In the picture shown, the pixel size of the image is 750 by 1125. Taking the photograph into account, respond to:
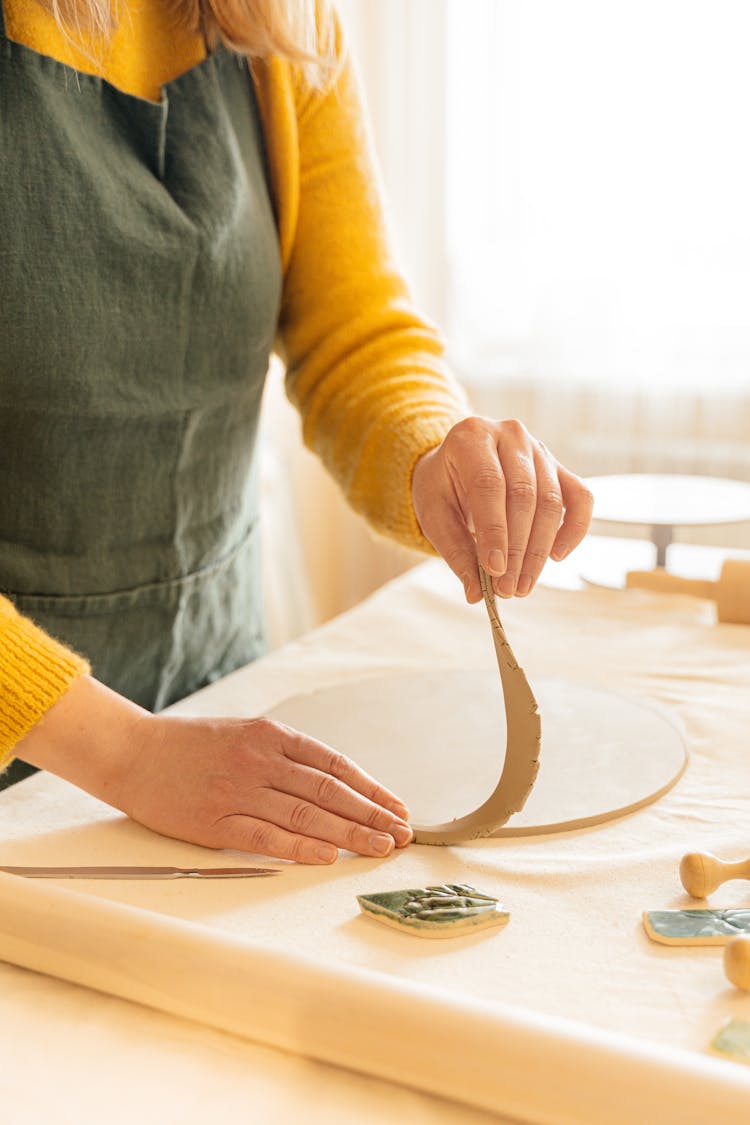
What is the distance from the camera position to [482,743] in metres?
0.79

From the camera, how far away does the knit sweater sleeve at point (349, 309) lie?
998 millimetres

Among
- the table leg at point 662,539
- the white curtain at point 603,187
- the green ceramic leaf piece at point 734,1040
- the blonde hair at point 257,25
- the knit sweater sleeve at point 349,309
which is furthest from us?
the white curtain at point 603,187

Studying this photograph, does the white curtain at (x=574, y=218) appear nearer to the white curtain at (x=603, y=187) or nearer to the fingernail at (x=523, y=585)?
the white curtain at (x=603, y=187)

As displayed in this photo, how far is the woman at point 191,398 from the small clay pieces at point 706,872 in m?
0.17

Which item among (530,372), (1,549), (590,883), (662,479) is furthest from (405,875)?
(530,372)

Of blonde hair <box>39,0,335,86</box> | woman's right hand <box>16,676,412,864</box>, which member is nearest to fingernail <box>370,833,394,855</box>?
woman's right hand <box>16,676,412,864</box>

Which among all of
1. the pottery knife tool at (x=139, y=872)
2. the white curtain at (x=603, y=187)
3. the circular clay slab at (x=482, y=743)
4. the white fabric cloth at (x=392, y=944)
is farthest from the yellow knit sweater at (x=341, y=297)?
the white curtain at (x=603, y=187)

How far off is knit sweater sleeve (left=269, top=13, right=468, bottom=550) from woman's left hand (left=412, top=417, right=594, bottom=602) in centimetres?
17

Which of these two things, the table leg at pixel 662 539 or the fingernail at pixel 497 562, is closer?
the fingernail at pixel 497 562

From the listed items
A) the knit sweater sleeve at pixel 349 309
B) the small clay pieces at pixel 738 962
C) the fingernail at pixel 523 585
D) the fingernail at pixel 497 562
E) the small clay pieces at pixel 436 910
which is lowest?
the small clay pieces at pixel 436 910

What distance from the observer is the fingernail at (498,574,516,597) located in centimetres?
72

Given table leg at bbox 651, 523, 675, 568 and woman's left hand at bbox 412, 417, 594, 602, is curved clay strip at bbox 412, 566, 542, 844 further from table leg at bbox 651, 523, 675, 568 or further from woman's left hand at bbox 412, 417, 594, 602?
table leg at bbox 651, 523, 675, 568

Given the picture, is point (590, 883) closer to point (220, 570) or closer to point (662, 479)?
point (220, 570)

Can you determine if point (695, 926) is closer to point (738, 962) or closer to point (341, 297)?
point (738, 962)
